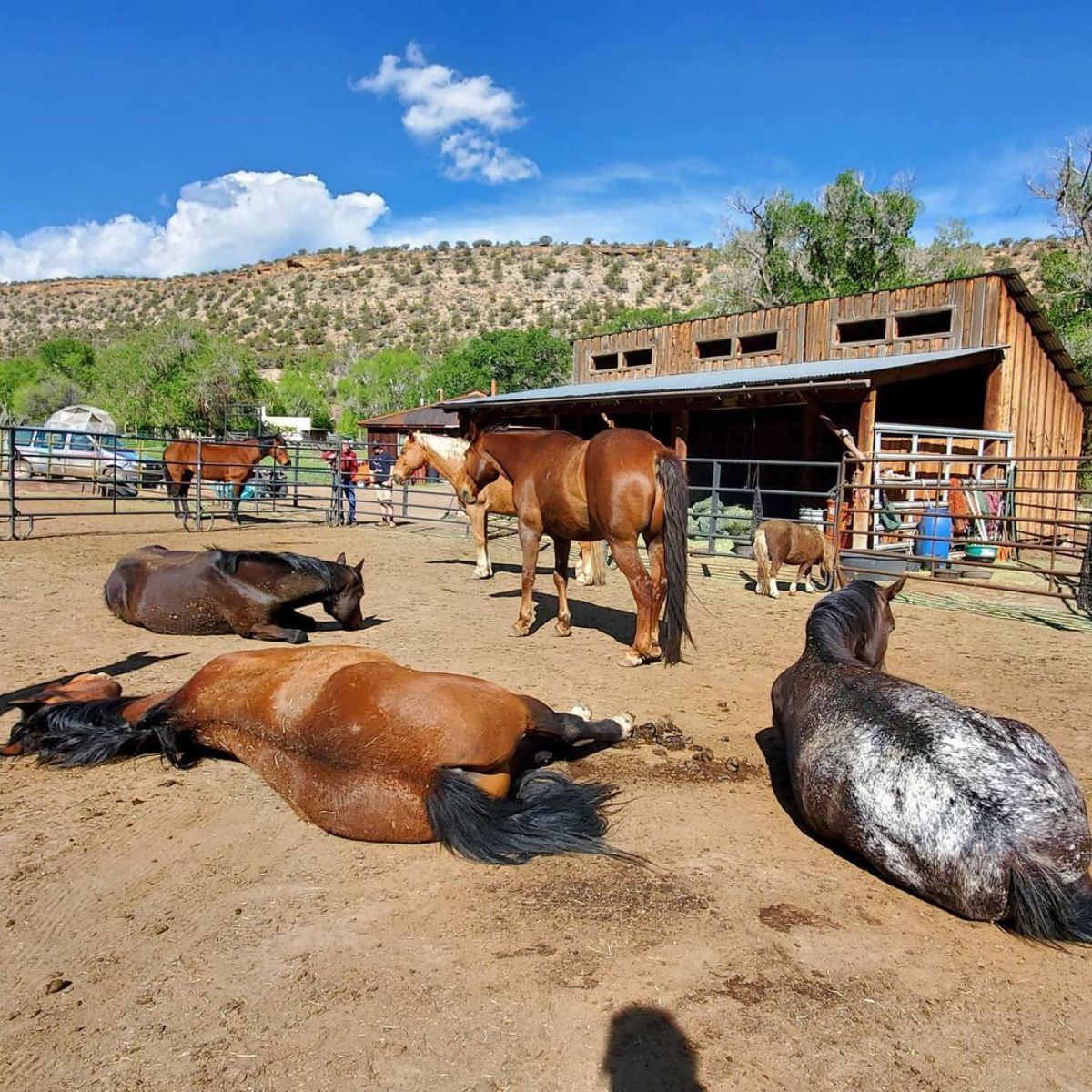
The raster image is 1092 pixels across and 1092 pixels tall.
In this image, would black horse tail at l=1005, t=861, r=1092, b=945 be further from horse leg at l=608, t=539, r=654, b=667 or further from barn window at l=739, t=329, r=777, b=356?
Result: barn window at l=739, t=329, r=777, b=356

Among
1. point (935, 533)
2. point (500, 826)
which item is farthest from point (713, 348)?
point (500, 826)

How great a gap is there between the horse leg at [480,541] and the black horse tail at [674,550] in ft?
16.1

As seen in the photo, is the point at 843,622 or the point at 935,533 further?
the point at 935,533

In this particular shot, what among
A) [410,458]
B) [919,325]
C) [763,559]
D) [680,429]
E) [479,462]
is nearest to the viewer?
[479,462]

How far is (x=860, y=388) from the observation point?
12.3 meters

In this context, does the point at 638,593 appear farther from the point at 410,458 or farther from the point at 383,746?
the point at 410,458

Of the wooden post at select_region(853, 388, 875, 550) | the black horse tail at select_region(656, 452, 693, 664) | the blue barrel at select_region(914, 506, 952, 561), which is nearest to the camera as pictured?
the black horse tail at select_region(656, 452, 693, 664)

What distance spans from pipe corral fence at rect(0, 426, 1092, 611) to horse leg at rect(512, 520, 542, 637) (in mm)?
3676

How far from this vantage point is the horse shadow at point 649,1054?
1.79 m

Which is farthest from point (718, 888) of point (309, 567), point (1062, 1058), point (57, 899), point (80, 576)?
point (80, 576)

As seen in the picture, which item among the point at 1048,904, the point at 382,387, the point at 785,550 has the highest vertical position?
the point at 382,387

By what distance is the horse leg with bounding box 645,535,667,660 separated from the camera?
591 centimetres

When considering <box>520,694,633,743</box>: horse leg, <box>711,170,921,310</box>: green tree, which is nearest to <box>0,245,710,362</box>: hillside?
<box>711,170,921,310</box>: green tree

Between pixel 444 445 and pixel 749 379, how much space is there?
7.80m
